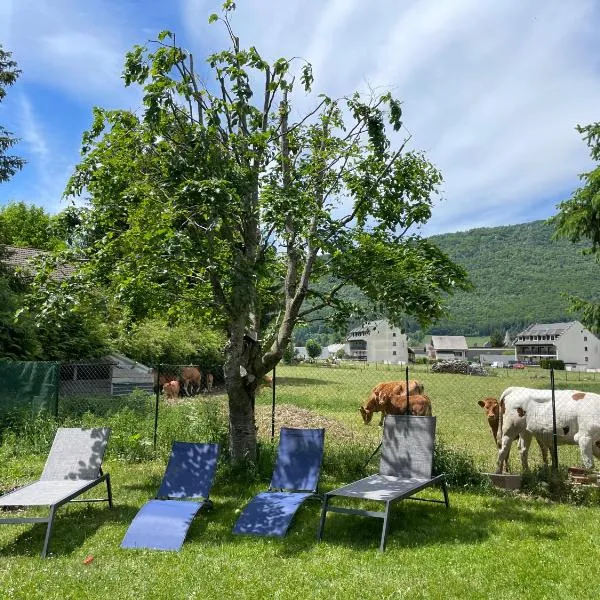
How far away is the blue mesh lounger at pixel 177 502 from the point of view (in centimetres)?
645

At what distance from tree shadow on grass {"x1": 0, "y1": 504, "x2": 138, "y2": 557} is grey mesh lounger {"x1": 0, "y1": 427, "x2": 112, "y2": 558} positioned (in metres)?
0.19

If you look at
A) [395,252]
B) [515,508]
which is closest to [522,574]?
[515,508]

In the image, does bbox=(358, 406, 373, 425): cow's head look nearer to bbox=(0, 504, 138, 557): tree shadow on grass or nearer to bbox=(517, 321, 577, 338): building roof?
bbox=(0, 504, 138, 557): tree shadow on grass

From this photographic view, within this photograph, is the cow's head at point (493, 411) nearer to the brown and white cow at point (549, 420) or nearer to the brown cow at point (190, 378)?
the brown and white cow at point (549, 420)

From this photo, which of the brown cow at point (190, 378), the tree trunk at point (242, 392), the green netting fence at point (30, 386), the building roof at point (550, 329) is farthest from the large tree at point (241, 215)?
the building roof at point (550, 329)

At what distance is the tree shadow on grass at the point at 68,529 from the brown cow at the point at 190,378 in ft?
54.2

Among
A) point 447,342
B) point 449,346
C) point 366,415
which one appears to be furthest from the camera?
point 447,342

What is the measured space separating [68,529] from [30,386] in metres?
7.36

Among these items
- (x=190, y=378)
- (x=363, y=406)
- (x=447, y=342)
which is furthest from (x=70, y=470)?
(x=447, y=342)

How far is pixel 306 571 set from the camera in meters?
5.62

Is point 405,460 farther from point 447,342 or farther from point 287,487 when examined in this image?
point 447,342

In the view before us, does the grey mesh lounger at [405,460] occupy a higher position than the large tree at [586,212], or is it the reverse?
the large tree at [586,212]

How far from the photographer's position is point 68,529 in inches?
285

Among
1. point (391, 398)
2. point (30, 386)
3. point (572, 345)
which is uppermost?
point (572, 345)
